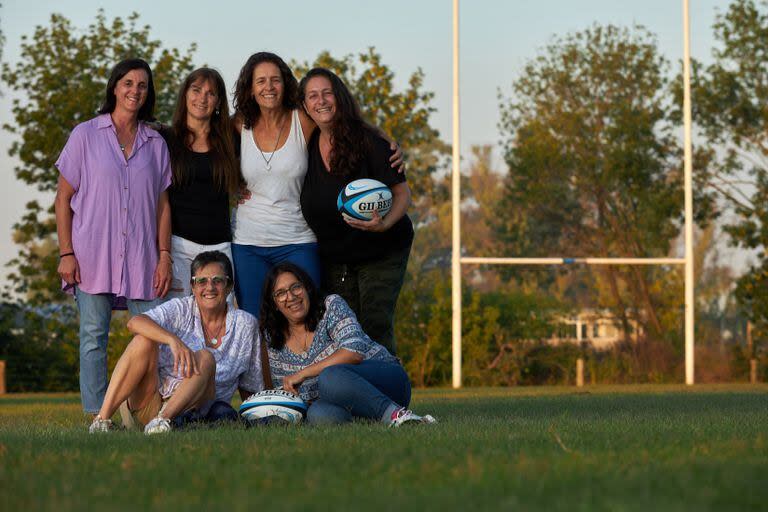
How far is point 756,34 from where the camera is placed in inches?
1069

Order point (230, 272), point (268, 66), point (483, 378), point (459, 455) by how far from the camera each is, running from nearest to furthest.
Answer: point (459, 455), point (230, 272), point (268, 66), point (483, 378)

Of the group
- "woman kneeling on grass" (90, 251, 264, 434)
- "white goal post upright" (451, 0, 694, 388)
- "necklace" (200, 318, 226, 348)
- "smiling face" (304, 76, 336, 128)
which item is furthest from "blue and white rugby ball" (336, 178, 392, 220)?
"white goal post upright" (451, 0, 694, 388)

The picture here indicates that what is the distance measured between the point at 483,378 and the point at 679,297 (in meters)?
6.96

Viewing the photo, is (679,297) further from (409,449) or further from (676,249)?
(409,449)

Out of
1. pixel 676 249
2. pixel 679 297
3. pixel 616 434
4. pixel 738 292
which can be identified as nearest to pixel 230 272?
pixel 616 434

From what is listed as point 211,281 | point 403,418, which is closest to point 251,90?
point 211,281

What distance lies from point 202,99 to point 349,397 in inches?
80.2

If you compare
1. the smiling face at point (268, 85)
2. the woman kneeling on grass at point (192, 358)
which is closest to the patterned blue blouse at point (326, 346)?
the woman kneeling on grass at point (192, 358)

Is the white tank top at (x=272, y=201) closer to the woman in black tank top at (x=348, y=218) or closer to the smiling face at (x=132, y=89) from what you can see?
the woman in black tank top at (x=348, y=218)

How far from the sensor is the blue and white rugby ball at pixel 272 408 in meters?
6.97

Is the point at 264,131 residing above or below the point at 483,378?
above

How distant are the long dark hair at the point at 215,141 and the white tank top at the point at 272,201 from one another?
11 centimetres

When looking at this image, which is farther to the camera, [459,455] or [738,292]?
[738,292]

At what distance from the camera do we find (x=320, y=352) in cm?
736
